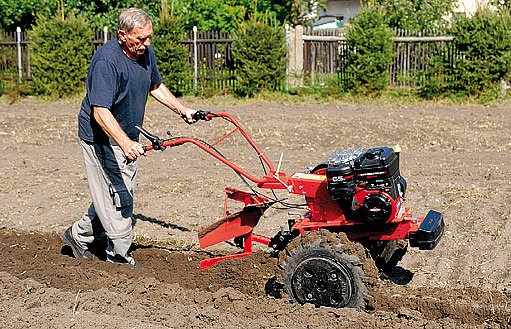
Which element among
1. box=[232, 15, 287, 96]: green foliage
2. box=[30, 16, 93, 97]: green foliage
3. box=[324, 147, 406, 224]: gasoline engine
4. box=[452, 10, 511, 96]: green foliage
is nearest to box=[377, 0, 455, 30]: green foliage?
box=[452, 10, 511, 96]: green foliage

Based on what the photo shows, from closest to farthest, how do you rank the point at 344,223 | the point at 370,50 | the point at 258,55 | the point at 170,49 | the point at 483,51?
1. the point at 344,223
2. the point at 483,51
3. the point at 370,50
4. the point at 258,55
5. the point at 170,49

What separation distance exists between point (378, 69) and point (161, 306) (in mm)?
14682

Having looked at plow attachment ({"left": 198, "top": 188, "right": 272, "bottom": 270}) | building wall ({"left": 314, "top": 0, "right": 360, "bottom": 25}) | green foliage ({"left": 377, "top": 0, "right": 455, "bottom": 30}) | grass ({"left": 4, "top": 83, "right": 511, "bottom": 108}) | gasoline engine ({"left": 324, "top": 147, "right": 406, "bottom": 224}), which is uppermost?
building wall ({"left": 314, "top": 0, "right": 360, "bottom": 25})

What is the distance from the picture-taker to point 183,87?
20.2 meters

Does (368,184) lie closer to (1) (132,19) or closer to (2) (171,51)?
(1) (132,19)

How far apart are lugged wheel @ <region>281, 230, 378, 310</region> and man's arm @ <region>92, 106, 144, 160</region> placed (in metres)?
1.27

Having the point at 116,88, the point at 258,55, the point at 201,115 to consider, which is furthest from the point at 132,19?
the point at 258,55

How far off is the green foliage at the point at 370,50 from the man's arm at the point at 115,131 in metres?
14.0

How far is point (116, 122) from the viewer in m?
5.72

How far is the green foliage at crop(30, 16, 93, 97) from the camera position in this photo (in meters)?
19.7

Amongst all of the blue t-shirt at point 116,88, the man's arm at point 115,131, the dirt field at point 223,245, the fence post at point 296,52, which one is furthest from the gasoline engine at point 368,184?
the fence post at point 296,52

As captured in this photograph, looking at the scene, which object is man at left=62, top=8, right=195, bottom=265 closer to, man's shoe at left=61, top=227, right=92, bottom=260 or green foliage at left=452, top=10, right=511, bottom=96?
man's shoe at left=61, top=227, right=92, bottom=260

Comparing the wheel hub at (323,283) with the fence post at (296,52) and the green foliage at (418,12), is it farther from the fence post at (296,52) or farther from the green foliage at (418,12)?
the green foliage at (418,12)

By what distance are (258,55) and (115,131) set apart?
46.1ft
